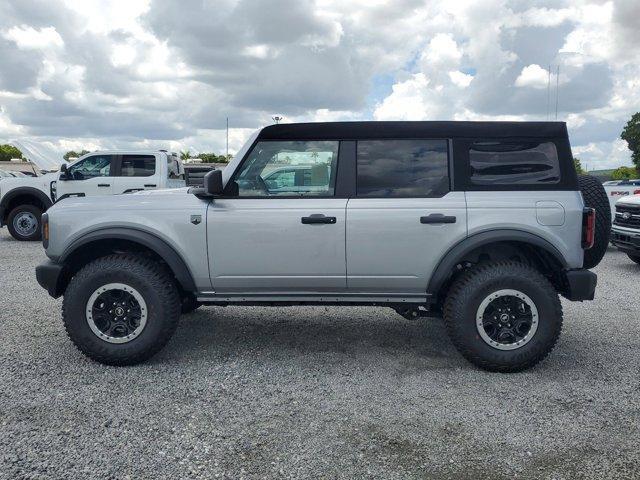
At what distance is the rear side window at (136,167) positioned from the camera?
11.3 metres

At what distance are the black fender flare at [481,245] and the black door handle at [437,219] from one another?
0.19m

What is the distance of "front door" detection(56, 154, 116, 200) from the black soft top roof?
7999mm

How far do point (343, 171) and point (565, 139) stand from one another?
67.0 inches

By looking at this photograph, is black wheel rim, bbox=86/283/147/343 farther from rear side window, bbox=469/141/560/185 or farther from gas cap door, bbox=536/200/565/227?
gas cap door, bbox=536/200/565/227

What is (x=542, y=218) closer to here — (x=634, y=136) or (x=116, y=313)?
(x=116, y=313)

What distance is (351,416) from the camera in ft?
11.1

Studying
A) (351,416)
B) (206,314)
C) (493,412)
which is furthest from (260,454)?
(206,314)

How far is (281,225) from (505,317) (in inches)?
70.5

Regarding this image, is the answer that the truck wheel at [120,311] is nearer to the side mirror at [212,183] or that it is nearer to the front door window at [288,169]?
the side mirror at [212,183]

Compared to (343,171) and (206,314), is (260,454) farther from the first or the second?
(206,314)

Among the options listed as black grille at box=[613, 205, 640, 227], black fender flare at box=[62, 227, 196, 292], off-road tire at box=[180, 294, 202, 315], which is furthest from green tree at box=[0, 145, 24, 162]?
black fender flare at box=[62, 227, 196, 292]

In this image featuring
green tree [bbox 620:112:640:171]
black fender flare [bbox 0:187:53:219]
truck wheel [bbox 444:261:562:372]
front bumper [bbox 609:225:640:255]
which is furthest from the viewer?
green tree [bbox 620:112:640:171]

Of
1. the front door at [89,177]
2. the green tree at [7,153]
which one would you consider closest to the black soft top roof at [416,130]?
the front door at [89,177]

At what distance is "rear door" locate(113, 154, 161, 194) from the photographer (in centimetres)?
1120
